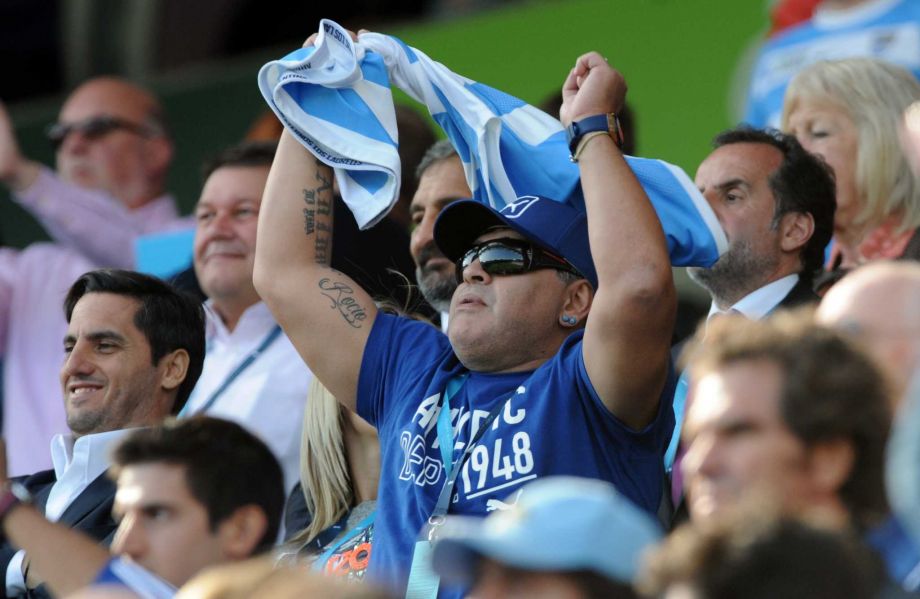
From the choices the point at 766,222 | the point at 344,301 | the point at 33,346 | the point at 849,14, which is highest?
the point at 849,14

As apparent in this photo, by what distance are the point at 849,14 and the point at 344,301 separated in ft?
8.53

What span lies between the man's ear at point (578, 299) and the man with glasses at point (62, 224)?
2631 mm

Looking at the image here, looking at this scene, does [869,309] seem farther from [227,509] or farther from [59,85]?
[59,85]

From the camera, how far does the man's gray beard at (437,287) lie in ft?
15.6

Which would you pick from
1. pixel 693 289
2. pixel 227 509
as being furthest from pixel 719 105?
pixel 227 509

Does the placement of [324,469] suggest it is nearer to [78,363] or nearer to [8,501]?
[78,363]

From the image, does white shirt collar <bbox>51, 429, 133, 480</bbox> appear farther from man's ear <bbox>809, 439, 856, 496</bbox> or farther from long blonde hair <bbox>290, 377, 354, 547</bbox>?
man's ear <bbox>809, 439, 856, 496</bbox>

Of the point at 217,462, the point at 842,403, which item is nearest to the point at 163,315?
the point at 217,462

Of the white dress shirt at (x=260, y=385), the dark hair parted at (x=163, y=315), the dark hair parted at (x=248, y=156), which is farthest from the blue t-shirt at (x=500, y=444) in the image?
the dark hair parted at (x=248, y=156)

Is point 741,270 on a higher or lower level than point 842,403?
lower

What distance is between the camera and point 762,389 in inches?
104

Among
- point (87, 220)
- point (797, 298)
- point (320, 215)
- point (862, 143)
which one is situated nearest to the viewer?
point (320, 215)

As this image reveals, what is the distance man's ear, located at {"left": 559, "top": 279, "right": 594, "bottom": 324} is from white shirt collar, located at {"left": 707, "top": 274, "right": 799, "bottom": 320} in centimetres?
66

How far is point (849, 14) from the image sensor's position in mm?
5770
